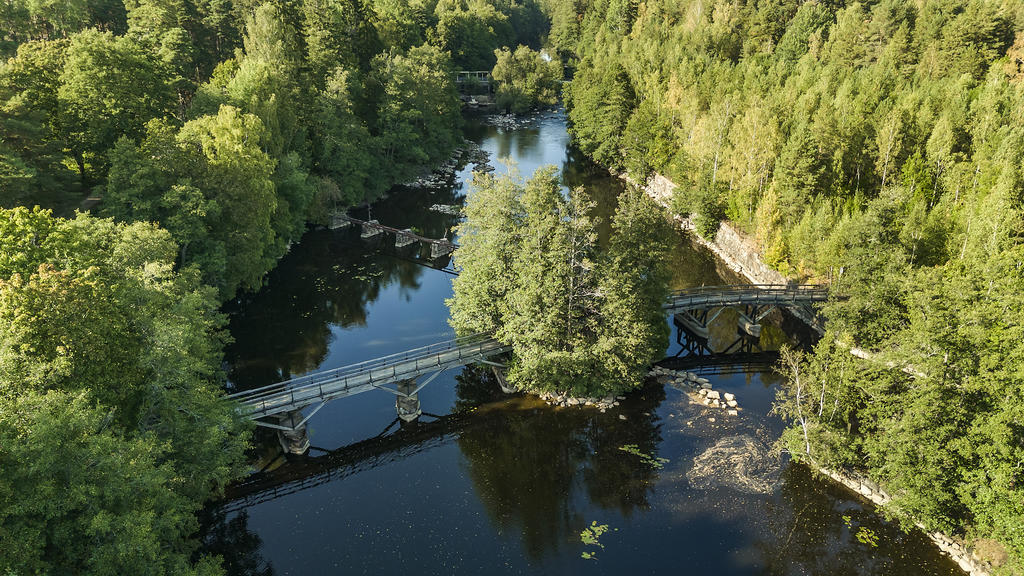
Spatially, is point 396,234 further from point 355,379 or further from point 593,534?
point 593,534

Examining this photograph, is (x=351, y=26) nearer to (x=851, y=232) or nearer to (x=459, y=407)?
(x=459, y=407)

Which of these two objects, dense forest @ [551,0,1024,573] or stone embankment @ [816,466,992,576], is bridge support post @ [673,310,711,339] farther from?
stone embankment @ [816,466,992,576]

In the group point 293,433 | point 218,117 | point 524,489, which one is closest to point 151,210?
point 218,117

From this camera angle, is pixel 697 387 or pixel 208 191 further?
pixel 208 191

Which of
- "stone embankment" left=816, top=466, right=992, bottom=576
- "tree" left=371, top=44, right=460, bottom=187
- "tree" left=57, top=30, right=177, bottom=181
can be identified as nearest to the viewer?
"stone embankment" left=816, top=466, right=992, bottom=576

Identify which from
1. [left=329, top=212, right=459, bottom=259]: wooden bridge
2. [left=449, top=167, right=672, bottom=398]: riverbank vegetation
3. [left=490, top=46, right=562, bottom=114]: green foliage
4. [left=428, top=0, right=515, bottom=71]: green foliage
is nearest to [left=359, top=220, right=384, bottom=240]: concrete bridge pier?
[left=329, top=212, right=459, bottom=259]: wooden bridge

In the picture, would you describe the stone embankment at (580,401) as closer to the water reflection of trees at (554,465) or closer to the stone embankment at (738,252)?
the water reflection of trees at (554,465)
